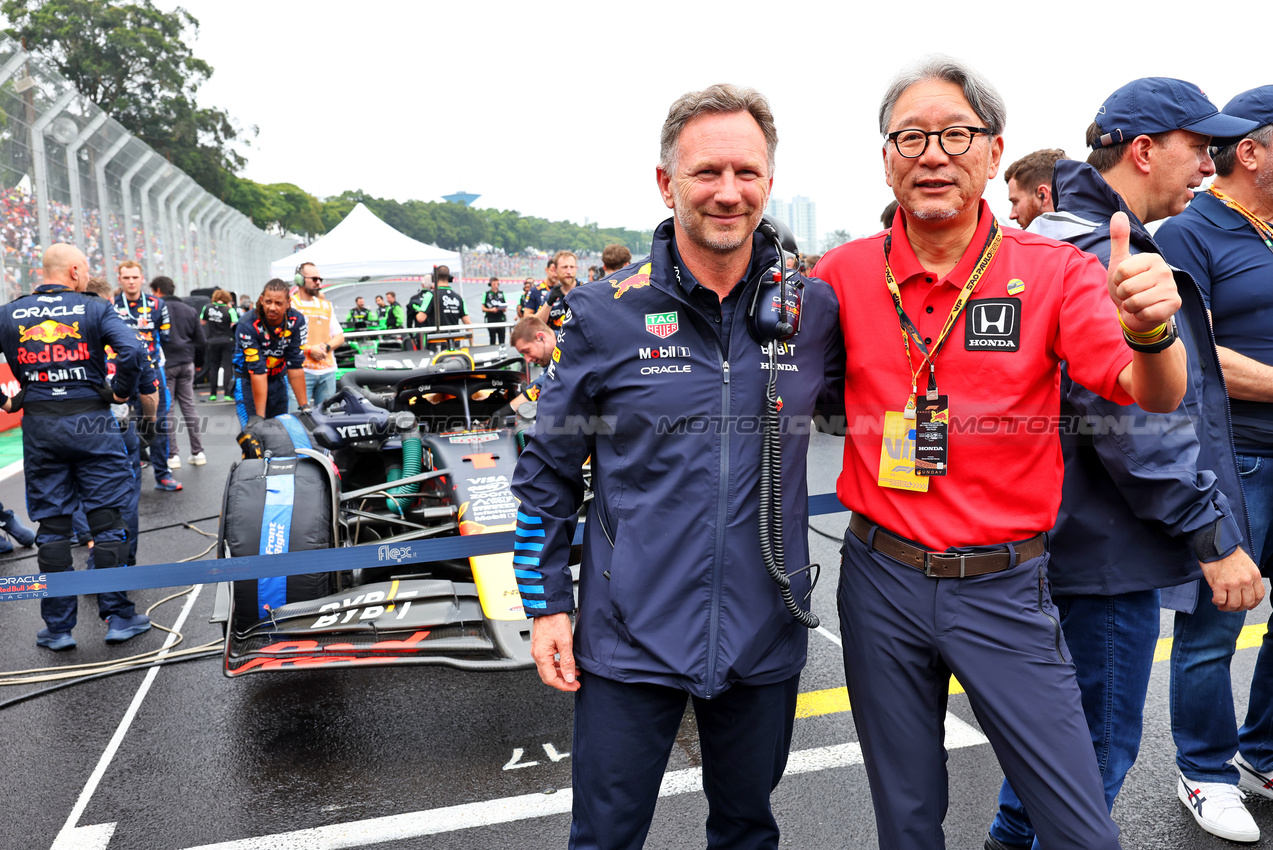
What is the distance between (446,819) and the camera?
2.78m

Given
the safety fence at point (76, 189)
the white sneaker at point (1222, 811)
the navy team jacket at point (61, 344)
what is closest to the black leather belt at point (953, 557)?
the white sneaker at point (1222, 811)

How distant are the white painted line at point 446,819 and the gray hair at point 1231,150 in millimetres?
2271

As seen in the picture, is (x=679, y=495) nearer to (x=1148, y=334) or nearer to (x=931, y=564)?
(x=931, y=564)

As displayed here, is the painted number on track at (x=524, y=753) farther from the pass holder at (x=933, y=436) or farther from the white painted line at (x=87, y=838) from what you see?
the pass holder at (x=933, y=436)

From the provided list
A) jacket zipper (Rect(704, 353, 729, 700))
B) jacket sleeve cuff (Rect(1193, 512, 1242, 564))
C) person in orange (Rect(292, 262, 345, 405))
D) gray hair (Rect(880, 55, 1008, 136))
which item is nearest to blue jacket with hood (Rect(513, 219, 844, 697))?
jacket zipper (Rect(704, 353, 729, 700))

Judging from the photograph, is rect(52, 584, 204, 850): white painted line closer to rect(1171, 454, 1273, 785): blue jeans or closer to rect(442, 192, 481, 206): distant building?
rect(1171, 454, 1273, 785): blue jeans

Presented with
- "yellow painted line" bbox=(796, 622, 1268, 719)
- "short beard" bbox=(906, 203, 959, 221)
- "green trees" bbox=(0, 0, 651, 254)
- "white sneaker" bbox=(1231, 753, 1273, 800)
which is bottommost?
"yellow painted line" bbox=(796, 622, 1268, 719)

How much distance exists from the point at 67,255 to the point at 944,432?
495 cm

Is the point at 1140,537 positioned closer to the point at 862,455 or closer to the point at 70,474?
the point at 862,455

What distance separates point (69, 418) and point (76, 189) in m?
10.9

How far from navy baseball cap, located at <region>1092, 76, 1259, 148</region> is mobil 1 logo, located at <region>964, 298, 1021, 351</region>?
0.82 meters

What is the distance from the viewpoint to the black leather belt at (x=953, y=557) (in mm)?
1690

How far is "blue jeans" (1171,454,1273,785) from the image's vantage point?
8.20 ft

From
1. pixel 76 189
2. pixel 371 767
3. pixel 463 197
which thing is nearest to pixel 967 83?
pixel 371 767
